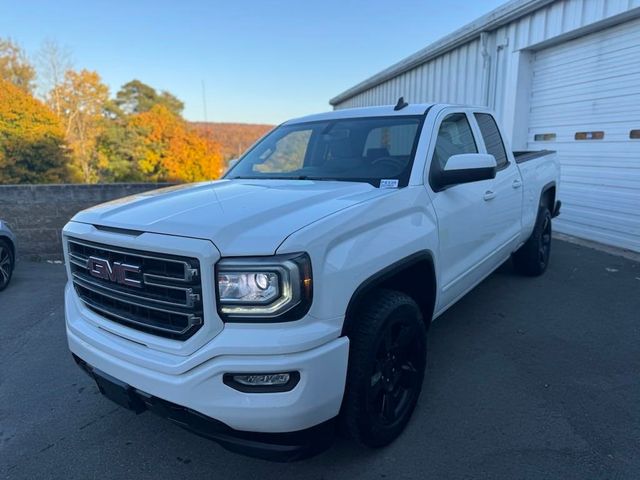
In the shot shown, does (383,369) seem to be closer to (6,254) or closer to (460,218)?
(460,218)

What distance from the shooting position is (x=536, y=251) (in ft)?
17.1

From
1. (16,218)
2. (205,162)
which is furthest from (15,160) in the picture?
(205,162)

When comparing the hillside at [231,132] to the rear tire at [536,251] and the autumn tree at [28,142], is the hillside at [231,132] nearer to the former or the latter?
the autumn tree at [28,142]

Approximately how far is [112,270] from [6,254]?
16.4 ft

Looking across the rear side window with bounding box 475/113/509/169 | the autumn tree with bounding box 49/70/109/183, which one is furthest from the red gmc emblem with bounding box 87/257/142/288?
the autumn tree with bounding box 49/70/109/183

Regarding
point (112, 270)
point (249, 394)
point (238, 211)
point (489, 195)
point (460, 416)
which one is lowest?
point (460, 416)

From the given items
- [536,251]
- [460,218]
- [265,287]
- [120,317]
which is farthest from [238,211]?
[536,251]

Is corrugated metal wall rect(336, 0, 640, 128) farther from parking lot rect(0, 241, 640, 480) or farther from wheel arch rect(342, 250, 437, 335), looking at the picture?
wheel arch rect(342, 250, 437, 335)

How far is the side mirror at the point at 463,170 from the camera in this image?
2764 mm

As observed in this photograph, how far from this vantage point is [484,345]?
3631 millimetres

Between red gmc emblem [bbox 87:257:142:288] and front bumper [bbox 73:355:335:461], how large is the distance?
0.50 m

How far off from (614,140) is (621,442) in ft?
19.0

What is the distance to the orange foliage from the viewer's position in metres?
37.1

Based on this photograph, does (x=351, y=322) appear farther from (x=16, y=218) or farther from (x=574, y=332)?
(x=16, y=218)
